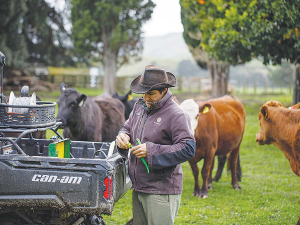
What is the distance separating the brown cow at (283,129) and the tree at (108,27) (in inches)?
801

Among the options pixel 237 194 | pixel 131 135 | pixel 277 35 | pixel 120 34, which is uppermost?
pixel 120 34

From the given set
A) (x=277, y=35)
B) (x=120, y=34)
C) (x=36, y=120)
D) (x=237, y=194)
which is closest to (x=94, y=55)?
(x=120, y=34)

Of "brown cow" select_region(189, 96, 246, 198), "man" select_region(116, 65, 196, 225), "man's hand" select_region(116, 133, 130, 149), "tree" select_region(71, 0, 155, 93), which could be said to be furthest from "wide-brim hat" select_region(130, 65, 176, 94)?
"tree" select_region(71, 0, 155, 93)

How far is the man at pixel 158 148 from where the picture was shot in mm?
2908

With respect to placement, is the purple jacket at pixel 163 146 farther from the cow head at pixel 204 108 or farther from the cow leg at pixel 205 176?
the cow leg at pixel 205 176

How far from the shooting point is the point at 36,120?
376cm

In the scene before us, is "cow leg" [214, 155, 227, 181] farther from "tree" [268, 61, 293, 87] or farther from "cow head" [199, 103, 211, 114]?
"tree" [268, 61, 293, 87]

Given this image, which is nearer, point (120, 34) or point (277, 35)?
point (277, 35)

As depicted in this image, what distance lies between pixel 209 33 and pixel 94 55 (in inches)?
655

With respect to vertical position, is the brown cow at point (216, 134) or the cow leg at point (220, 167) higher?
the brown cow at point (216, 134)

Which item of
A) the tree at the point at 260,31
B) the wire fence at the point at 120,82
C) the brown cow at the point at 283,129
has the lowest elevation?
the brown cow at the point at 283,129

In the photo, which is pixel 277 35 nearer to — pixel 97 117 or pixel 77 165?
pixel 97 117

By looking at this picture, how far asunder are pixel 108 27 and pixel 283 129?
22.5 m

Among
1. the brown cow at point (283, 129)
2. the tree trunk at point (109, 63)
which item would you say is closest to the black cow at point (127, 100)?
the brown cow at point (283, 129)
